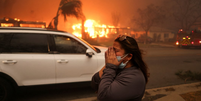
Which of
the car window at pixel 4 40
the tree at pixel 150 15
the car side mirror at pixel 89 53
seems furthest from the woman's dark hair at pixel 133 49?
the tree at pixel 150 15

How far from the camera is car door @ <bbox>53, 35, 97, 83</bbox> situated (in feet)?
12.6

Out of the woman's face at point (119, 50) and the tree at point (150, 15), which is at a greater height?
the tree at point (150, 15)

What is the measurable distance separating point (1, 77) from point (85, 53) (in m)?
1.96

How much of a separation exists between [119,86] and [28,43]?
3062mm

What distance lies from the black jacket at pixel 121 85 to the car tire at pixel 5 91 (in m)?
2.91

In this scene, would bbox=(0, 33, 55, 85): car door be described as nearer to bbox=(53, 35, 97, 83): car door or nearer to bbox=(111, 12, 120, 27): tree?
bbox=(53, 35, 97, 83): car door

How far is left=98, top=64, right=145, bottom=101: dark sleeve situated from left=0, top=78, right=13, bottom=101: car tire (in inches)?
115

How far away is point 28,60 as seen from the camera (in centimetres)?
356

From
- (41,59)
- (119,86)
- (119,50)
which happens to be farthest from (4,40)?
(119,86)

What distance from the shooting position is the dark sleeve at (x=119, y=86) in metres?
1.34

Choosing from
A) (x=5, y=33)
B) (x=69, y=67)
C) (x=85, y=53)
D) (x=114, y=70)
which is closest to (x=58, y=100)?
(x=69, y=67)

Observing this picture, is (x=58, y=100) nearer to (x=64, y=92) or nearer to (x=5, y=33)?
(x=64, y=92)

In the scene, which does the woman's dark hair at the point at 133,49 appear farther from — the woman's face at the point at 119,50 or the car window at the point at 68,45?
the car window at the point at 68,45

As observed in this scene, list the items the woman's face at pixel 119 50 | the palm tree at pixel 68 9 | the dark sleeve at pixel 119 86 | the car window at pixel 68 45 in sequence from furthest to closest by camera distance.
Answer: the palm tree at pixel 68 9
the car window at pixel 68 45
the woman's face at pixel 119 50
the dark sleeve at pixel 119 86
